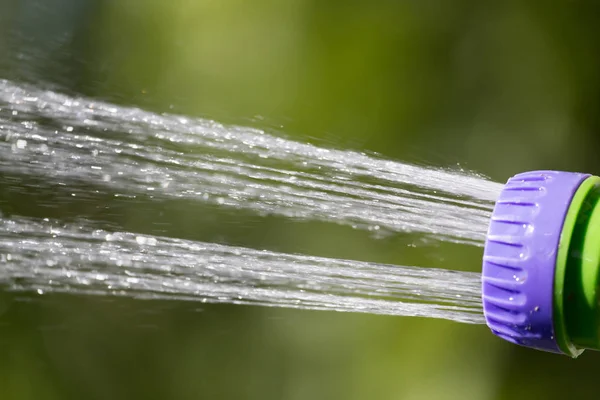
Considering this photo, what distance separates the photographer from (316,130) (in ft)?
2.26

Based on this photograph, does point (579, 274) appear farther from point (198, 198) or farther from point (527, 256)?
point (198, 198)

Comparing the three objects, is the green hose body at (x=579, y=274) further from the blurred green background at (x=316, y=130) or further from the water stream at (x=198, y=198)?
the blurred green background at (x=316, y=130)

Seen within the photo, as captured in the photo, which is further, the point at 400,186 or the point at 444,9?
the point at 444,9

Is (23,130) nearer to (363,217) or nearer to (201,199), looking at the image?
(201,199)

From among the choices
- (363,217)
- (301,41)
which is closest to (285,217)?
(363,217)

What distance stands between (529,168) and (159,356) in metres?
0.53

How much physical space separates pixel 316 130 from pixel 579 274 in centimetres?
42

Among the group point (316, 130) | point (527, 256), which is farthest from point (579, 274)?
point (316, 130)

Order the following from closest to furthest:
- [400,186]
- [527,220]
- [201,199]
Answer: [527,220] < [400,186] < [201,199]

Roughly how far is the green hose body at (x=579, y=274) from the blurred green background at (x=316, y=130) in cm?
37

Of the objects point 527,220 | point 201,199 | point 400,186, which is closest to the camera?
point 527,220

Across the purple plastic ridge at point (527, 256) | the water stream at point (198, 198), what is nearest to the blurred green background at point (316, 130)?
the water stream at point (198, 198)

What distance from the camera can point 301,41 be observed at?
0.69m

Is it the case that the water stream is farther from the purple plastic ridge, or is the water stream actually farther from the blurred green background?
the purple plastic ridge
